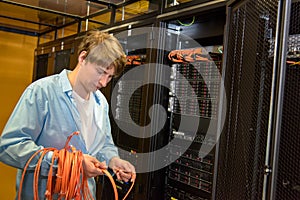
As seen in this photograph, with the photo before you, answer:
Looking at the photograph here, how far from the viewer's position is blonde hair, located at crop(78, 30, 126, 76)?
4.97 ft

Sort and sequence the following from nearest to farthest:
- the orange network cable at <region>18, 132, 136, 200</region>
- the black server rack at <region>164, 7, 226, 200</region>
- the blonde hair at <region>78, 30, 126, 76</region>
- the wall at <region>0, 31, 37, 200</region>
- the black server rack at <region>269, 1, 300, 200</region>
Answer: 1. the black server rack at <region>269, 1, 300, 200</region>
2. the orange network cable at <region>18, 132, 136, 200</region>
3. the blonde hair at <region>78, 30, 126, 76</region>
4. the black server rack at <region>164, 7, 226, 200</region>
5. the wall at <region>0, 31, 37, 200</region>

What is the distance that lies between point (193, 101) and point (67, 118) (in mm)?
769

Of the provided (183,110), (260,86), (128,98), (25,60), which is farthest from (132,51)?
(25,60)

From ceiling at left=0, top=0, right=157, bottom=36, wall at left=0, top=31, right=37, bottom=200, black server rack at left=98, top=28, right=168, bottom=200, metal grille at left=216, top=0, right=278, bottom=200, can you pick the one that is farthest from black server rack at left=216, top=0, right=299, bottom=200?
wall at left=0, top=31, right=37, bottom=200

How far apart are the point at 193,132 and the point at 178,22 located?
0.64 meters

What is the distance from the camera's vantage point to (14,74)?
442cm

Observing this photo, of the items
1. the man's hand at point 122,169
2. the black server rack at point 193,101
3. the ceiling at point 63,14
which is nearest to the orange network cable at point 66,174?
the man's hand at point 122,169

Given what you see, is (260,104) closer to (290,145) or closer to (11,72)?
(290,145)

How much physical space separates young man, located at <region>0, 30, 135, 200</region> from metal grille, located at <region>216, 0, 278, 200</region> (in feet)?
1.39

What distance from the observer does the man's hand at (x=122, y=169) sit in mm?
1522

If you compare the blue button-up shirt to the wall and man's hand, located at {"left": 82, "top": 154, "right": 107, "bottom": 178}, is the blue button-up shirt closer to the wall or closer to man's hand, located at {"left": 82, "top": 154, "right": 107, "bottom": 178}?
man's hand, located at {"left": 82, "top": 154, "right": 107, "bottom": 178}

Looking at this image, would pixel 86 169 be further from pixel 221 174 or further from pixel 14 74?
pixel 14 74

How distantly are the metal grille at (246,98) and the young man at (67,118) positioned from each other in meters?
0.42

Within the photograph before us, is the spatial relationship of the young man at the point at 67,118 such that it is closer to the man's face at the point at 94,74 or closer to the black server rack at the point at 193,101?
the man's face at the point at 94,74
